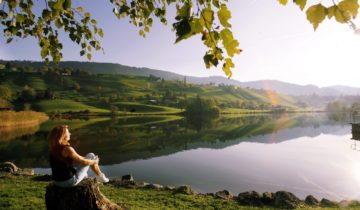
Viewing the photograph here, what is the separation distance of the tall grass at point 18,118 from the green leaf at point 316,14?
239 ft

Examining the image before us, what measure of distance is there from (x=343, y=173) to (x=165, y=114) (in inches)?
4586

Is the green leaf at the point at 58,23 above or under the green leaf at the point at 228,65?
above

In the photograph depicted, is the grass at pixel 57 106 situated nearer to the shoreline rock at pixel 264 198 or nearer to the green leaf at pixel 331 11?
the shoreline rock at pixel 264 198

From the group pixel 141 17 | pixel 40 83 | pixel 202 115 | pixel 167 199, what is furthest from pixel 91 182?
pixel 40 83

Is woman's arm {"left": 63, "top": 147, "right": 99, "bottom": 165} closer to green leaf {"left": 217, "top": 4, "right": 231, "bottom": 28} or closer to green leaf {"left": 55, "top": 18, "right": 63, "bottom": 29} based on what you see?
green leaf {"left": 55, "top": 18, "right": 63, "bottom": 29}

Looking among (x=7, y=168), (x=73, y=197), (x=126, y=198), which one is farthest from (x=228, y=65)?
(x=7, y=168)

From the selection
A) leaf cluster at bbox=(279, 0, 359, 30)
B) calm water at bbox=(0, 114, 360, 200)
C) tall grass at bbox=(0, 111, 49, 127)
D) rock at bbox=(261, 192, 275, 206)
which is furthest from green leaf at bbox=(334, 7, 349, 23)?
tall grass at bbox=(0, 111, 49, 127)

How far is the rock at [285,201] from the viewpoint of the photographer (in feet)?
50.1

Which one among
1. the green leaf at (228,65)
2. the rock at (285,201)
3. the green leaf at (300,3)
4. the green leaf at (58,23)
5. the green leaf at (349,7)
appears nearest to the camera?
the green leaf at (349,7)

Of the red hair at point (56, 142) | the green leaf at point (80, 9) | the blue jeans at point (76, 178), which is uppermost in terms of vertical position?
the green leaf at point (80, 9)

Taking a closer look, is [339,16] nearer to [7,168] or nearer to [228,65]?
[228,65]

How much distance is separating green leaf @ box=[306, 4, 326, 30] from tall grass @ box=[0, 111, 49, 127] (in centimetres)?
7277

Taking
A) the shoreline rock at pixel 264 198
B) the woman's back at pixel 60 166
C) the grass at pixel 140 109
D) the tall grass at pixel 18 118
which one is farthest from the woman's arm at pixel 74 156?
the grass at pixel 140 109

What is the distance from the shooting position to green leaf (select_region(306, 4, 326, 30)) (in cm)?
257
